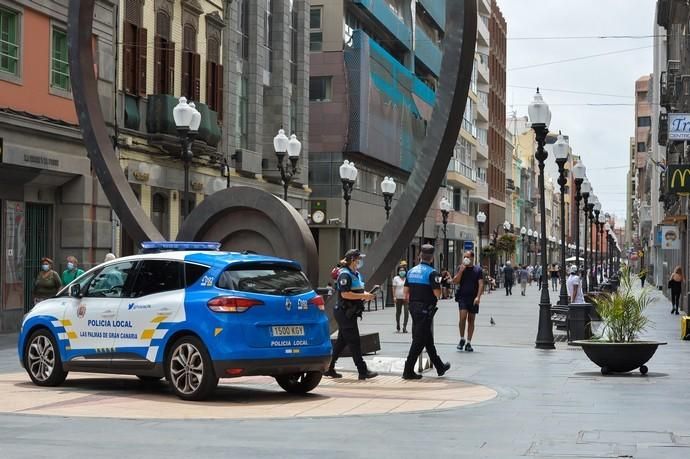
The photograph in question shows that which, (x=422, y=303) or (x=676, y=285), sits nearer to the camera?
(x=422, y=303)

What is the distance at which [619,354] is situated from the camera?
16.8 meters

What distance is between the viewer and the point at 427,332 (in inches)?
615

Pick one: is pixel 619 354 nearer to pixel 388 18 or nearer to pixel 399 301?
pixel 399 301

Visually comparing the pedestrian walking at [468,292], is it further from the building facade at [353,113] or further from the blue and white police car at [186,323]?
the building facade at [353,113]

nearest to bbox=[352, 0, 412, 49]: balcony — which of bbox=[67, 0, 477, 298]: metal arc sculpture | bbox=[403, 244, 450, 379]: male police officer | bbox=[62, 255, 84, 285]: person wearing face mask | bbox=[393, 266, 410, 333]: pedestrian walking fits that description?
bbox=[393, 266, 410, 333]: pedestrian walking

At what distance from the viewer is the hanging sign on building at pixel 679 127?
1159 inches

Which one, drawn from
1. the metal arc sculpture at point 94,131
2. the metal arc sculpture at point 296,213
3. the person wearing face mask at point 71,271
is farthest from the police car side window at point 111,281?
the person wearing face mask at point 71,271

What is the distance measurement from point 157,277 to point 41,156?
14.2m

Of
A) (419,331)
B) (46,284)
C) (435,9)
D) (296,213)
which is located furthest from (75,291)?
(435,9)

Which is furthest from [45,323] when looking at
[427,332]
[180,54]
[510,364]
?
[180,54]

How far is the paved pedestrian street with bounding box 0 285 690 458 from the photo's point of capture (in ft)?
31.6

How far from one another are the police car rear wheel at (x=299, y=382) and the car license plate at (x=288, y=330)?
2.35 feet

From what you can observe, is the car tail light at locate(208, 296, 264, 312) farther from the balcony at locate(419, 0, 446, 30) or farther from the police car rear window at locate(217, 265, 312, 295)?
the balcony at locate(419, 0, 446, 30)

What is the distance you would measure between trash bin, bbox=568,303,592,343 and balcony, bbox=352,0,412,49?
105 ft
